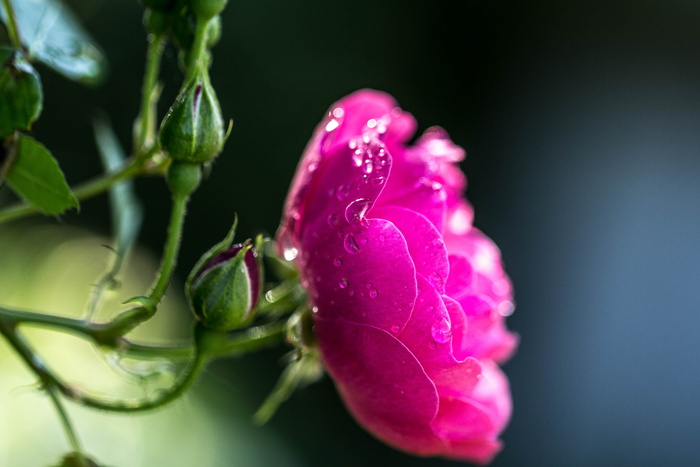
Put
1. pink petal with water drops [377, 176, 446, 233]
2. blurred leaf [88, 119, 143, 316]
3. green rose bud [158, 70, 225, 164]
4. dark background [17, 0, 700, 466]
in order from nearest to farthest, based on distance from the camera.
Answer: green rose bud [158, 70, 225, 164] → pink petal with water drops [377, 176, 446, 233] → blurred leaf [88, 119, 143, 316] → dark background [17, 0, 700, 466]

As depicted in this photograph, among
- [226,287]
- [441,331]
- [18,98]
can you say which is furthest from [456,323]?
[18,98]

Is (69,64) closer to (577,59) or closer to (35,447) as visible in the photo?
(35,447)

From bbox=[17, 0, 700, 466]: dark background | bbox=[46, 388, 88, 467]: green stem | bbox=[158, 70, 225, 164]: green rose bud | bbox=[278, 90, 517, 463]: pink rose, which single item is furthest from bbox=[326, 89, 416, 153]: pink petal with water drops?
bbox=[17, 0, 700, 466]: dark background

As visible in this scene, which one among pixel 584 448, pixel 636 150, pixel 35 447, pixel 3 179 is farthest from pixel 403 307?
pixel 636 150

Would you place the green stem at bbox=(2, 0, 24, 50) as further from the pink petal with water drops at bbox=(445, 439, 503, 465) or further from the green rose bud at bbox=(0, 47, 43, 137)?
the pink petal with water drops at bbox=(445, 439, 503, 465)

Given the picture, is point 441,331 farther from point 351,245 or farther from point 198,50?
point 198,50
